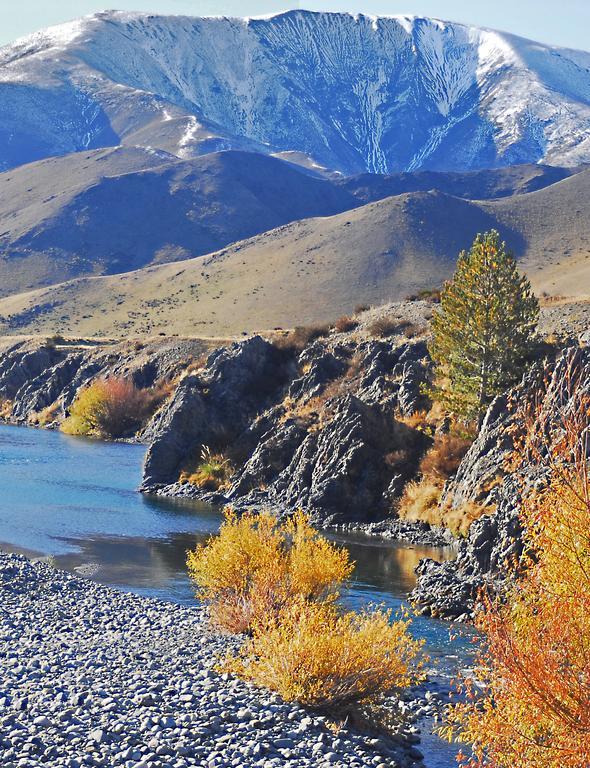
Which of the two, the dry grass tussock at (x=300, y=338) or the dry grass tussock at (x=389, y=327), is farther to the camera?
the dry grass tussock at (x=300, y=338)

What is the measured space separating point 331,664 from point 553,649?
273 inches

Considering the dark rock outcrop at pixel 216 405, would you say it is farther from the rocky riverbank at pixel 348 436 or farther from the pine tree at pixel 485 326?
the pine tree at pixel 485 326

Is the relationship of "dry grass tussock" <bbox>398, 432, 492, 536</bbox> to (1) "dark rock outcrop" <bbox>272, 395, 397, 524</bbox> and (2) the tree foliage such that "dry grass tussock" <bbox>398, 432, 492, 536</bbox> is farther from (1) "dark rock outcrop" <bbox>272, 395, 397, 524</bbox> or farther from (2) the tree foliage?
(2) the tree foliage

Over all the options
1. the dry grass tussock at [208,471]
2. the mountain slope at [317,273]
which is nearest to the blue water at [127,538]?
the dry grass tussock at [208,471]

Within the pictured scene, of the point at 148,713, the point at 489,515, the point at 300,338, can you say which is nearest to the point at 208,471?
the point at 300,338

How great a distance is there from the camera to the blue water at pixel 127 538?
3058 centimetres

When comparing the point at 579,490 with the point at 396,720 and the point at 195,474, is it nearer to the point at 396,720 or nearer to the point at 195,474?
the point at 396,720

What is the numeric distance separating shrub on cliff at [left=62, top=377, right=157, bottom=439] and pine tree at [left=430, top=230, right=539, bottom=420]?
41.1m

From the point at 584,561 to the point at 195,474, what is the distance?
4489 cm

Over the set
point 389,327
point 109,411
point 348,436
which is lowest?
point 109,411

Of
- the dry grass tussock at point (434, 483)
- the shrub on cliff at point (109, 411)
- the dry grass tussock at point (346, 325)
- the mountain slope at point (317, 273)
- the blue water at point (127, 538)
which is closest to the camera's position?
the blue water at point (127, 538)

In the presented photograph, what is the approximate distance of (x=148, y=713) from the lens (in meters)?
17.9

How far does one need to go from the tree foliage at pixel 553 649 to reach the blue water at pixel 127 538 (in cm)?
597

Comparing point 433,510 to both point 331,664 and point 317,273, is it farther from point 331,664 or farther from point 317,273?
point 317,273
